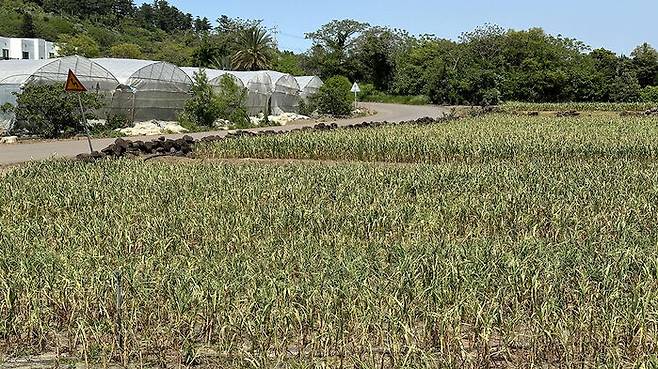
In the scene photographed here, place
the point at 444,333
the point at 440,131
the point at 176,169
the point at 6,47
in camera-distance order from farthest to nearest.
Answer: the point at 6,47, the point at 440,131, the point at 176,169, the point at 444,333

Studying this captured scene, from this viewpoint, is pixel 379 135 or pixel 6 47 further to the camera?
pixel 6 47

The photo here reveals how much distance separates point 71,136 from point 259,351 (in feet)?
73.7

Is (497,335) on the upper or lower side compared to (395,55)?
lower

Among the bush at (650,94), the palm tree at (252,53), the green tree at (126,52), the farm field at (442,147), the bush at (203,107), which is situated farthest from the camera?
the green tree at (126,52)

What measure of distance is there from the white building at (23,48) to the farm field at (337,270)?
5622 centimetres

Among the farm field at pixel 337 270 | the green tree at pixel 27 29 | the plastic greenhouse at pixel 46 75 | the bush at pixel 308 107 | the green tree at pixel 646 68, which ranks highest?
the green tree at pixel 27 29

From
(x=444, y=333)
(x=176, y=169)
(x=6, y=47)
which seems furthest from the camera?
(x=6, y=47)

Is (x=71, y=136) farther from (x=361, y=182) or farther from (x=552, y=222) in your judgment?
(x=552, y=222)

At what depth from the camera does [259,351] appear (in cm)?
448

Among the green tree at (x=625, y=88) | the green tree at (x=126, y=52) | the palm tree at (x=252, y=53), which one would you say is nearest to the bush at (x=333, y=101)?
the palm tree at (x=252, y=53)

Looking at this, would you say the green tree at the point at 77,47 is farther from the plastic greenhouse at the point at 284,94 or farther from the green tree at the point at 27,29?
the plastic greenhouse at the point at 284,94

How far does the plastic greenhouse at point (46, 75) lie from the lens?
24781 mm

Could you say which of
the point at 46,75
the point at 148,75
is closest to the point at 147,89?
the point at 148,75

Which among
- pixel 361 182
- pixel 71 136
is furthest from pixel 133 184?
pixel 71 136
